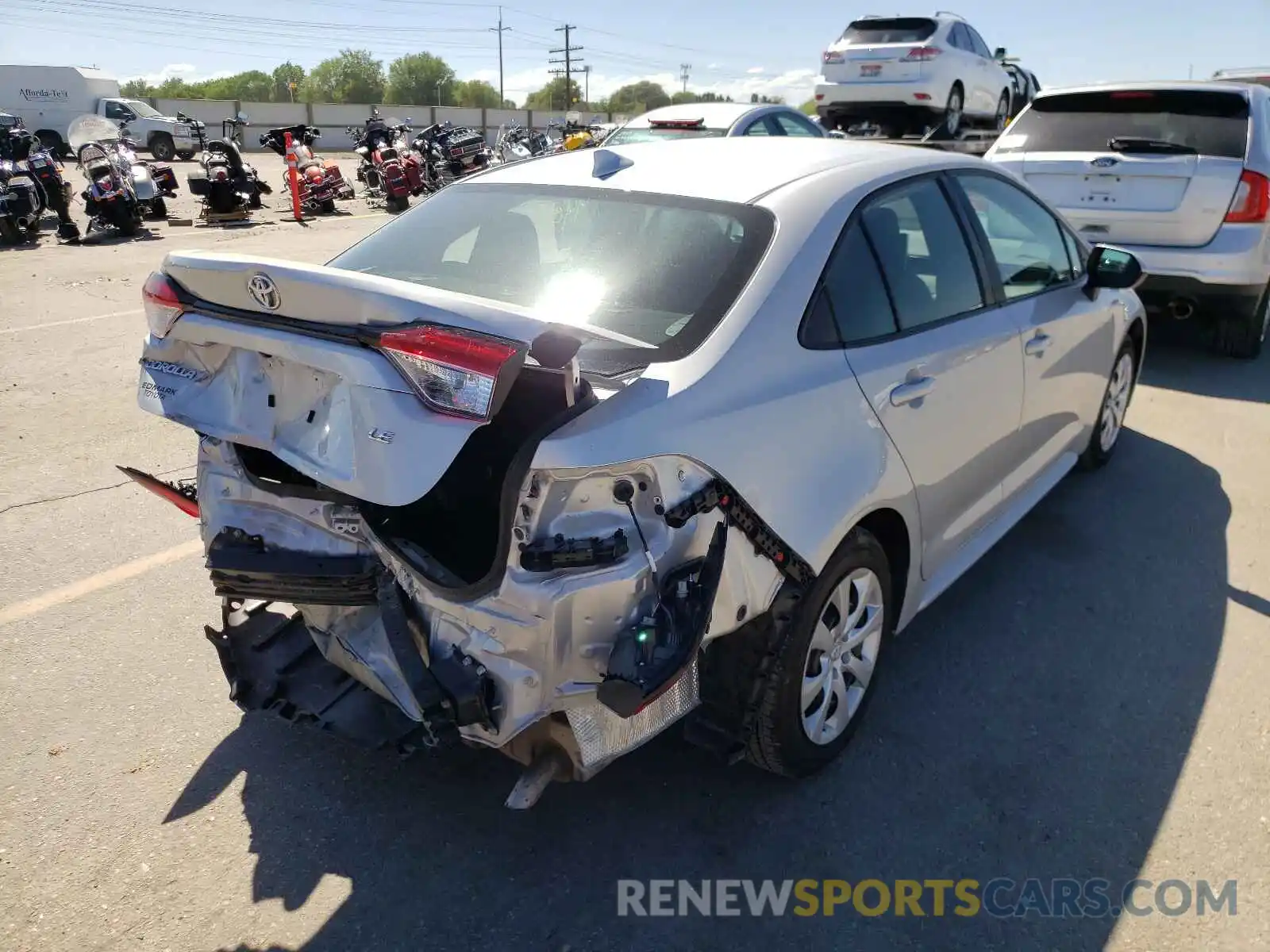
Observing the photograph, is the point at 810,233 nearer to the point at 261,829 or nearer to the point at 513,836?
the point at 513,836

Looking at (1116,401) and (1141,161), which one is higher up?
(1141,161)

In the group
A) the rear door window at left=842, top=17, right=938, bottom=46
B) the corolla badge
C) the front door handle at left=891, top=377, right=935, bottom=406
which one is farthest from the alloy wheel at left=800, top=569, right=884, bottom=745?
the rear door window at left=842, top=17, right=938, bottom=46

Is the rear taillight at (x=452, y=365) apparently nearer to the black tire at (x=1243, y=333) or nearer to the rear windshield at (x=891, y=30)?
the black tire at (x=1243, y=333)

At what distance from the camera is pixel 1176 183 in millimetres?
6699

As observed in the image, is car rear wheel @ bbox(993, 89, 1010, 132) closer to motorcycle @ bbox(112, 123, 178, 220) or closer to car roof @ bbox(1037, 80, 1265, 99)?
car roof @ bbox(1037, 80, 1265, 99)

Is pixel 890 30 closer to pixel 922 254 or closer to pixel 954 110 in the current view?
pixel 954 110

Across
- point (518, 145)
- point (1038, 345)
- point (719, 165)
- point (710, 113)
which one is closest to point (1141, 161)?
point (1038, 345)

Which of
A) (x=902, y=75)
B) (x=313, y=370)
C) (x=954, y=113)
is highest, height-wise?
(x=902, y=75)

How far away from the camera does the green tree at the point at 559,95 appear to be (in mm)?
88750

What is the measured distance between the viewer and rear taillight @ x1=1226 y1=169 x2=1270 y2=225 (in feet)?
21.4

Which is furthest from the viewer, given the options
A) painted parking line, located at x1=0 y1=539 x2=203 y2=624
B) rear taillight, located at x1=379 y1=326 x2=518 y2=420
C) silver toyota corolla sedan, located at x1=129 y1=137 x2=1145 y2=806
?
painted parking line, located at x1=0 y1=539 x2=203 y2=624

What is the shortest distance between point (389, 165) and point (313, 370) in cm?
1650

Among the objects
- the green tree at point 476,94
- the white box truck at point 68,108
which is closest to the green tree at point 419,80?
the green tree at point 476,94

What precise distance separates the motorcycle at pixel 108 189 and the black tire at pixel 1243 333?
14063 millimetres
